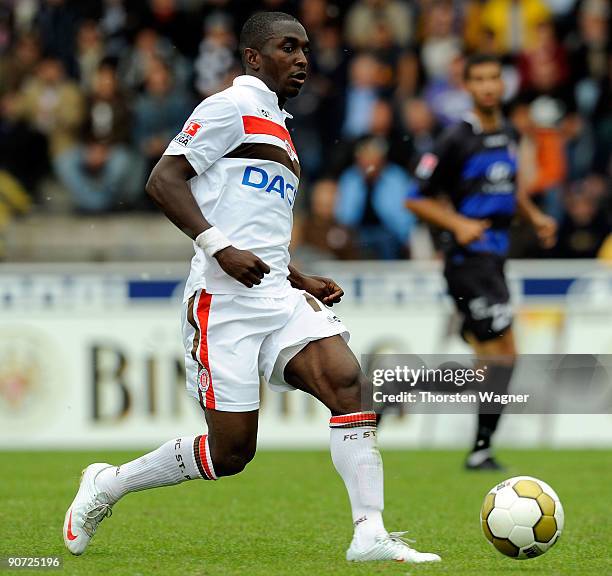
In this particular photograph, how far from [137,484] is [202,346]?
65cm

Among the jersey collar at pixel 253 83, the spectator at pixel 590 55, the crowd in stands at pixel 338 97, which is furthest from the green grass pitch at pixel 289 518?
the spectator at pixel 590 55

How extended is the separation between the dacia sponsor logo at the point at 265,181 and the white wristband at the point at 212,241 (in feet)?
1.08

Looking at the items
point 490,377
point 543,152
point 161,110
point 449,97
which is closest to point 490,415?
point 490,377

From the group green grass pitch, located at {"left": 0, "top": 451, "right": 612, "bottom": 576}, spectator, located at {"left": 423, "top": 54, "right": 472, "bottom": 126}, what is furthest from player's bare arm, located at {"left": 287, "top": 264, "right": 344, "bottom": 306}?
spectator, located at {"left": 423, "top": 54, "right": 472, "bottom": 126}

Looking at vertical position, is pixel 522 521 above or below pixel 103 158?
below

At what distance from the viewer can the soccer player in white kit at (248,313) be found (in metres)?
5.55

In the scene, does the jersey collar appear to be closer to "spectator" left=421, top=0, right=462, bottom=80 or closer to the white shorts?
the white shorts

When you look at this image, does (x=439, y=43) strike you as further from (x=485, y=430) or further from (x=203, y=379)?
(x=203, y=379)

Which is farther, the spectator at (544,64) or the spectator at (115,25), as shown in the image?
the spectator at (115,25)

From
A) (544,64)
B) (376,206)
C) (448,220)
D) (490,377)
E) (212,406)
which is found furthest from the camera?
(544,64)

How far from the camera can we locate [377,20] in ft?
48.7

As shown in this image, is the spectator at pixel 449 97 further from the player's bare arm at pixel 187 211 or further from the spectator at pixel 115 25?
the player's bare arm at pixel 187 211

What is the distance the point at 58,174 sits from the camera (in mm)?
14188
